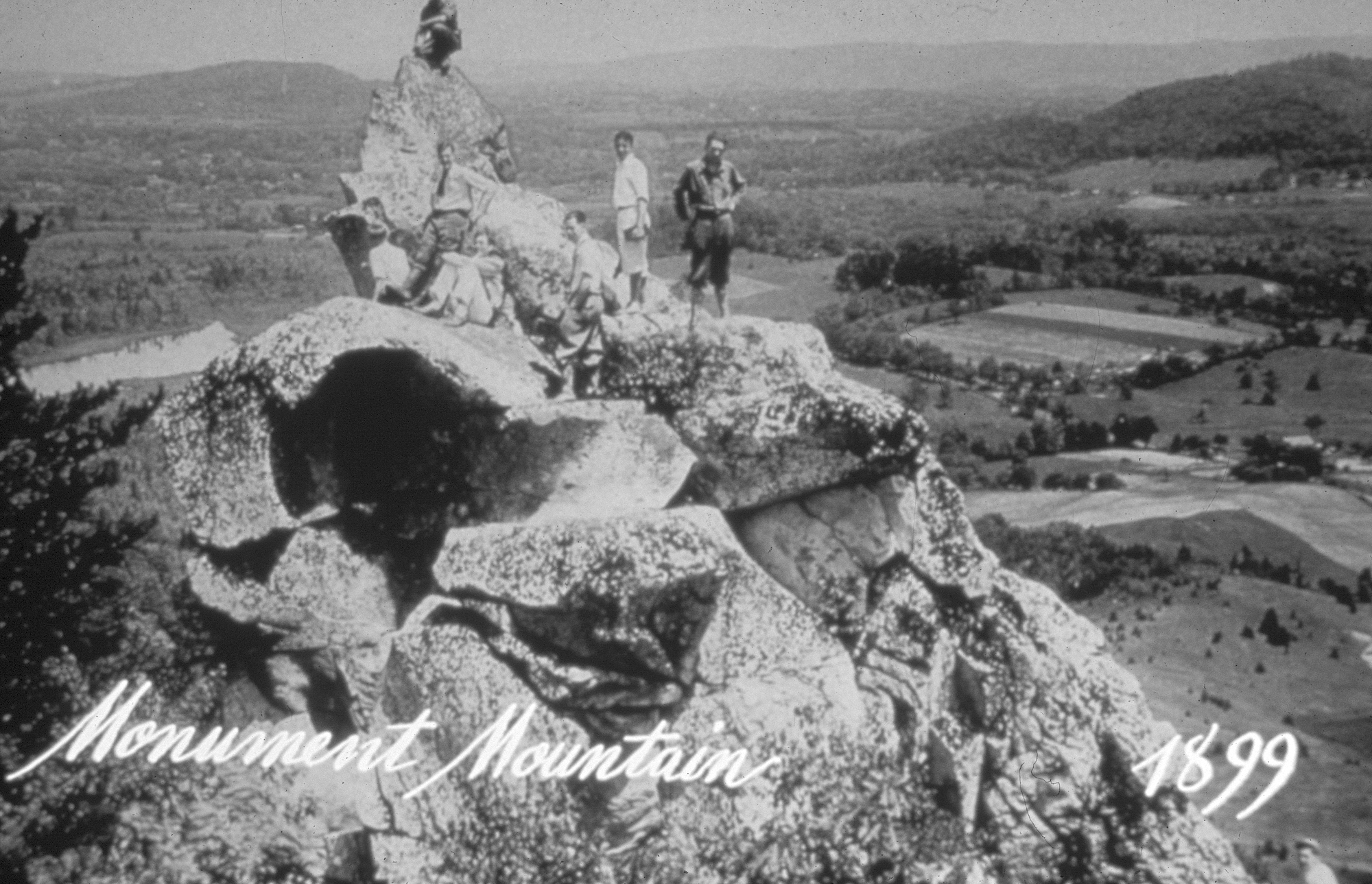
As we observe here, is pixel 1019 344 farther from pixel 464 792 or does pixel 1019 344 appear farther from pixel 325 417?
pixel 464 792

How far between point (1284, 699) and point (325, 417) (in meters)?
17.2

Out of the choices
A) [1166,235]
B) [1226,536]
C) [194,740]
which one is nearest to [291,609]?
[194,740]

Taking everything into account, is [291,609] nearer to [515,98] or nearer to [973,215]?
[515,98]

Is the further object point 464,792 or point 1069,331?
point 1069,331

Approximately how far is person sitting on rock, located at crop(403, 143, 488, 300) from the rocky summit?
4.91 feet

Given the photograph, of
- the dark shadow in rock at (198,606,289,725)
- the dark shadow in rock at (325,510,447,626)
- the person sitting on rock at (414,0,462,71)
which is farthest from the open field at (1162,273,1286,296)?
the dark shadow in rock at (198,606,289,725)

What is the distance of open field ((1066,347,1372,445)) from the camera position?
29.6 meters

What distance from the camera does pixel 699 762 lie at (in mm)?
13719

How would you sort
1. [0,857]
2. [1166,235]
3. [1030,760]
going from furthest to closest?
[1166,235] < [1030,760] < [0,857]

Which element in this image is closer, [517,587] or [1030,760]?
[517,587]

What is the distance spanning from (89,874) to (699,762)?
24.5 ft

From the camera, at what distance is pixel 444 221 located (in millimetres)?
17641

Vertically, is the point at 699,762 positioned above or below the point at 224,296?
below

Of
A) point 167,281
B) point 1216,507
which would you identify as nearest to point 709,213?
→ point 1216,507
